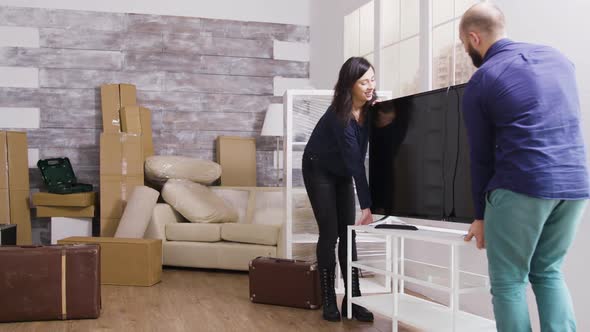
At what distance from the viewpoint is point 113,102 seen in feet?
19.6

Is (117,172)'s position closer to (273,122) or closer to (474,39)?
(273,122)

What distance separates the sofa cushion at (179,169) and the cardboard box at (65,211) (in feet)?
1.94

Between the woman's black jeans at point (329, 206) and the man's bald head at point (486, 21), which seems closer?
the man's bald head at point (486, 21)

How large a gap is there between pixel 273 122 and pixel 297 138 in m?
1.70

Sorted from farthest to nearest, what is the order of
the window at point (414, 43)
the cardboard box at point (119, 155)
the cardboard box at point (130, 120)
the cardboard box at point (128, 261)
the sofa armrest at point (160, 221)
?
the cardboard box at point (130, 120) < the cardboard box at point (119, 155) < the sofa armrest at point (160, 221) < the cardboard box at point (128, 261) < the window at point (414, 43)

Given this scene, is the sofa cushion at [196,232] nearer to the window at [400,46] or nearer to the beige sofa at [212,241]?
the beige sofa at [212,241]

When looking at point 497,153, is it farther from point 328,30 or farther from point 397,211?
point 328,30

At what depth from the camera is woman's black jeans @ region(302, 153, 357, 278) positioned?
3449 mm

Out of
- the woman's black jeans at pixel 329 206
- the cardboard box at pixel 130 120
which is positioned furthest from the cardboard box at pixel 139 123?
the woman's black jeans at pixel 329 206

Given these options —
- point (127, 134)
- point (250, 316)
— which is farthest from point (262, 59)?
point (250, 316)

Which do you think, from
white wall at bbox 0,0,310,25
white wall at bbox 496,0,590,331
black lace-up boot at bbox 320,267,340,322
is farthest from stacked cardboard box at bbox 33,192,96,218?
white wall at bbox 496,0,590,331

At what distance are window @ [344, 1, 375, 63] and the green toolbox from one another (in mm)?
2630

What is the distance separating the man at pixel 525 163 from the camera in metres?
1.99

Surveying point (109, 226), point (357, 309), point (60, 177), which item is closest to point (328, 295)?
point (357, 309)
